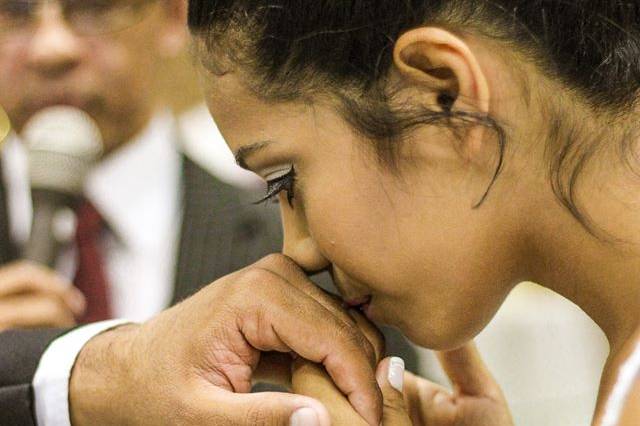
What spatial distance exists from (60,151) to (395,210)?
38.2 inches

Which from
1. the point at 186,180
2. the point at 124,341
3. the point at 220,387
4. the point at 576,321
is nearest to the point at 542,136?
the point at 220,387

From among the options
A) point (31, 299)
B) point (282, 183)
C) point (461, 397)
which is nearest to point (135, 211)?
point (31, 299)

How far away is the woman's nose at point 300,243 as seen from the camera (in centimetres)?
112

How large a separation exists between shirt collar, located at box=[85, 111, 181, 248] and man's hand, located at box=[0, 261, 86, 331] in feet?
1.93

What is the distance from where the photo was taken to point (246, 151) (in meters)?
1.06

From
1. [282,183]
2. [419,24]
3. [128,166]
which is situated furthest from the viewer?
[128,166]

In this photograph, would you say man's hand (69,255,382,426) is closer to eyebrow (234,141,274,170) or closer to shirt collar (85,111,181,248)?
eyebrow (234,141,274,170)

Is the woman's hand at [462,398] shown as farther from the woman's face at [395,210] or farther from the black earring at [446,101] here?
the black earring at [446,101]

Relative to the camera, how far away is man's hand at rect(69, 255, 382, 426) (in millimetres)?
1023

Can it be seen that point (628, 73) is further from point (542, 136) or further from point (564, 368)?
point (564, 368)

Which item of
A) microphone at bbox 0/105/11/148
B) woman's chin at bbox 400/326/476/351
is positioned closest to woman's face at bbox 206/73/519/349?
woman's chin at bbox 400/326/476/351

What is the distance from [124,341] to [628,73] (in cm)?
62

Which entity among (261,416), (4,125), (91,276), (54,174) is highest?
(261,416)

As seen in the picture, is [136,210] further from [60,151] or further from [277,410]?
[277,410]
